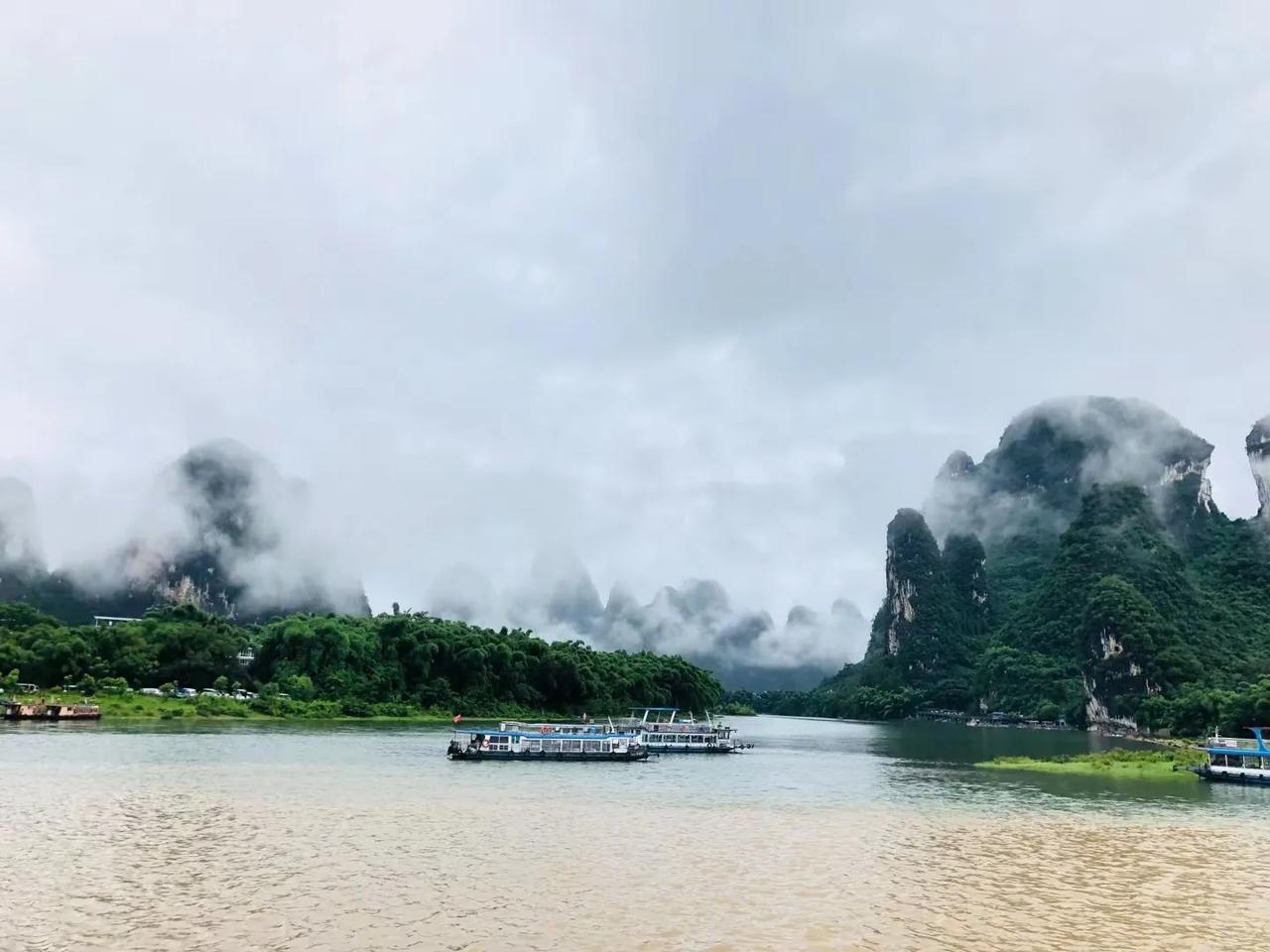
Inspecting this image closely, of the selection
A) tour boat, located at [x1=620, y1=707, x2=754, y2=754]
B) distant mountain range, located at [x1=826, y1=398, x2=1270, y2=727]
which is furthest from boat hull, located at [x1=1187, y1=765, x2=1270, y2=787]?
distant mountain range, located at [x1=826, y1=398, x2=1270, y2=727]

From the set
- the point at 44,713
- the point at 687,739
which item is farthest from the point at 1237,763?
the point at 44,713

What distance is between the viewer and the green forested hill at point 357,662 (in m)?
Answer: 85.4

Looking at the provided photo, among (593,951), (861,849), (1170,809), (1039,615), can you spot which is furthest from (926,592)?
(593,951)

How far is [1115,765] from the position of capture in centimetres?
5966

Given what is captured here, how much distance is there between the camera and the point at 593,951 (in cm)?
1694

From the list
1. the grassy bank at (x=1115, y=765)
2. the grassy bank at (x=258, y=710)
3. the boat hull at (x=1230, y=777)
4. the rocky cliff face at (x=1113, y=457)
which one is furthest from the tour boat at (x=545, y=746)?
the rocky cliff face at (x=1113, y=457)

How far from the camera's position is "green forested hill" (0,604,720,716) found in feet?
280

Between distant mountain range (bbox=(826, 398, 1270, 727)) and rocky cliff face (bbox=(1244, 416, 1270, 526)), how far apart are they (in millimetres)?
292

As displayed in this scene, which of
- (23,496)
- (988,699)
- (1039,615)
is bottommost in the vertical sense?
(988,699)

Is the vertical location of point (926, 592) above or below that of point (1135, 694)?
above

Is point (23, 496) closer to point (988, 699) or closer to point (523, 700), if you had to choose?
point (523, 700)

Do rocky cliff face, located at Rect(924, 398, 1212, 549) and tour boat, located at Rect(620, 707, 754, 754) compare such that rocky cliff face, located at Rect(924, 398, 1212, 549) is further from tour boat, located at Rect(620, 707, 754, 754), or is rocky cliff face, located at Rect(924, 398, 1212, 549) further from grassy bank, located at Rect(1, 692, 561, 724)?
grassy bank, located at Rect(1, 692, 561, 724)

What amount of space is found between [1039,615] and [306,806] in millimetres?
143605

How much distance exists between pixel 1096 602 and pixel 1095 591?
5.31 metres
